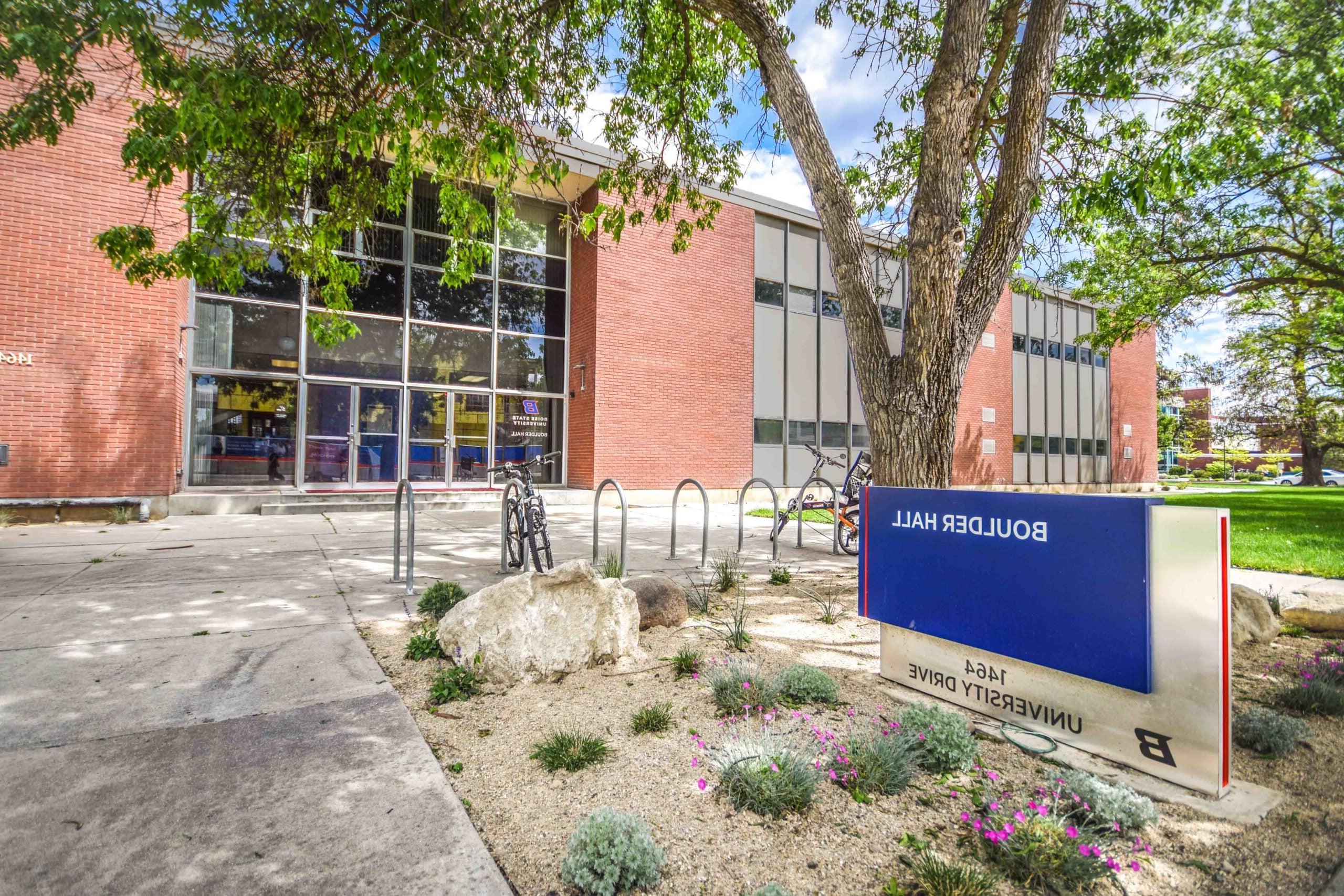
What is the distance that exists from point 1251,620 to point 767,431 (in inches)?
503

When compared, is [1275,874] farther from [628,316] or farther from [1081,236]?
[628,316]

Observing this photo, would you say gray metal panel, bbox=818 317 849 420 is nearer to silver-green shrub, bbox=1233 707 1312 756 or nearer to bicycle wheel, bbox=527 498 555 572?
bicycle wheel, bbox=527 498 555 572

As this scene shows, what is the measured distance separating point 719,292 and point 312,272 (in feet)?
37.3

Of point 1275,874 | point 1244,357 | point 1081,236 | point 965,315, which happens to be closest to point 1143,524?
point 1275,874

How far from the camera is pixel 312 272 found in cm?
609

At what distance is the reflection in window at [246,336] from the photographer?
11641 mm

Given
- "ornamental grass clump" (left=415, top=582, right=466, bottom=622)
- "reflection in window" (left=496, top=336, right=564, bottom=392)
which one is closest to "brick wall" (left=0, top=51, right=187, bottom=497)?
"reflection in window" (left=496, top=336, right=564, bottom=392)

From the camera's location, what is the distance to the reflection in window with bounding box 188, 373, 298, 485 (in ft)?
37.8

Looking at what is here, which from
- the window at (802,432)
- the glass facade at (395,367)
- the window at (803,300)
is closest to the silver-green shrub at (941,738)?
the glass facade at (395,367)

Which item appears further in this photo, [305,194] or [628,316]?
[628,316]

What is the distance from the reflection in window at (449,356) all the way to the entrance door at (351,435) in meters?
0.78

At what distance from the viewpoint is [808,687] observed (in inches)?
119

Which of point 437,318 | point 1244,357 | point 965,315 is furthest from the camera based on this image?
point 1244,357

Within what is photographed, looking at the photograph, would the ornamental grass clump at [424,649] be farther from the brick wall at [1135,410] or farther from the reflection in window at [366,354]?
the brick wall at [1135,410]
